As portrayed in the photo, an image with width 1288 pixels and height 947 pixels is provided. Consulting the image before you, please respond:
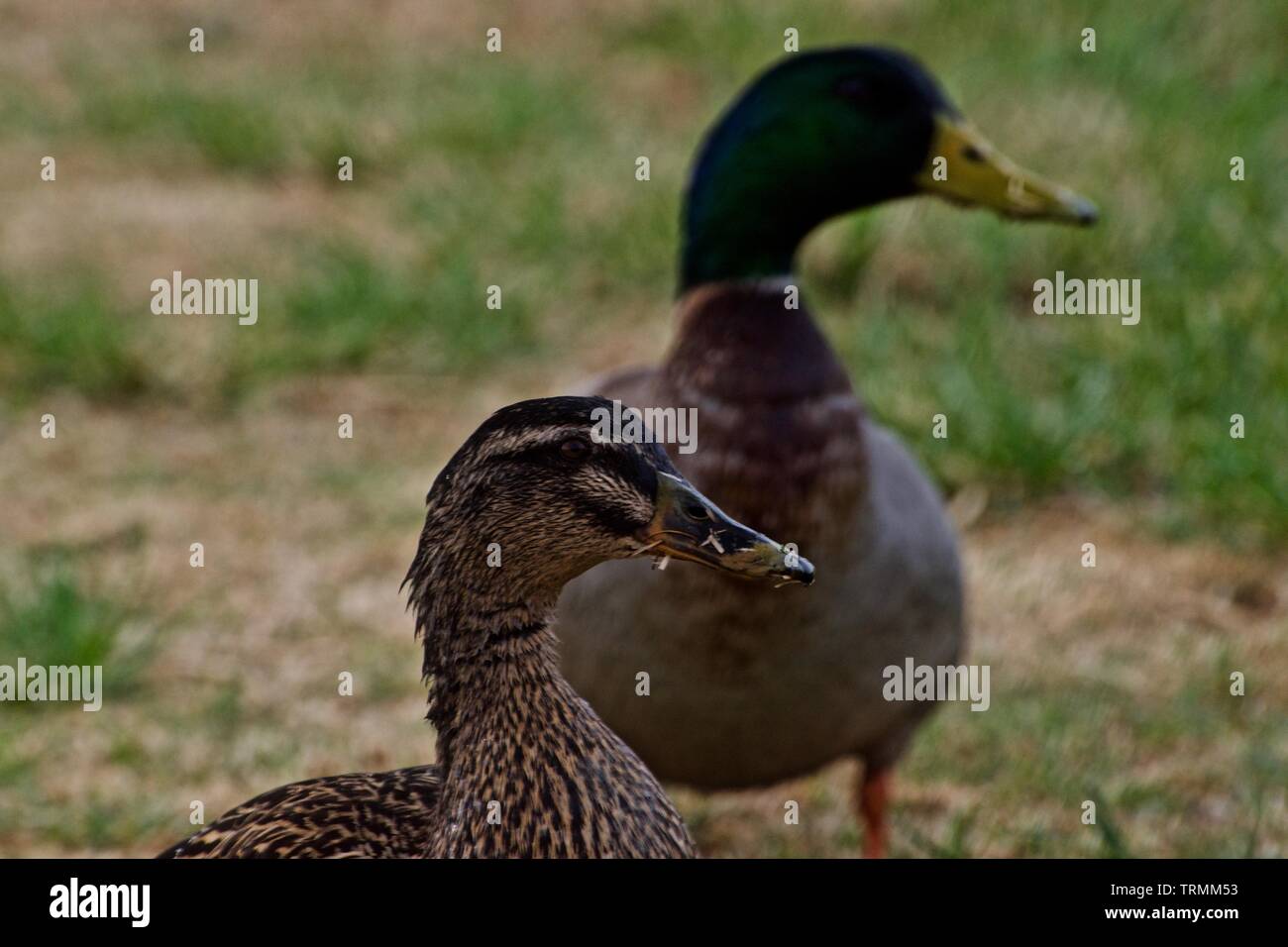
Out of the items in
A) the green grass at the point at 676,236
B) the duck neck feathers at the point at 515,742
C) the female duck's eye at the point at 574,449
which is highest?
the green grass at the point at 676,236

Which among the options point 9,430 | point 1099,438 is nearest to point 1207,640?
point 1099,438

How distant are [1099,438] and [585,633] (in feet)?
8.42

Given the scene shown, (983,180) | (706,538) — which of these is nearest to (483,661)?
(706,538)

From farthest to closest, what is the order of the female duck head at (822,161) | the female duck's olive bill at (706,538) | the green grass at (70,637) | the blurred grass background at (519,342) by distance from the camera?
the green grass at (70,637) → the blurred grass background at (519,342) → the female duck head at (822,161) → the female duck's olive bill at (706,538)

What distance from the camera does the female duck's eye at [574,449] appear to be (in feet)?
8.37

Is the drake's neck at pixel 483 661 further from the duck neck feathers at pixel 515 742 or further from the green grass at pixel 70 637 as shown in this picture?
the green grass at pixel 70 637

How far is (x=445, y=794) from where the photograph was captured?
263 centimetres

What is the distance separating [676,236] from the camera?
7172 mm

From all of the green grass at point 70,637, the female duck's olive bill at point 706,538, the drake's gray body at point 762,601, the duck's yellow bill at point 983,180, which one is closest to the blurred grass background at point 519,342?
the green grass at point 70,637

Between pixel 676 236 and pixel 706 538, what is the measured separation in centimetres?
474

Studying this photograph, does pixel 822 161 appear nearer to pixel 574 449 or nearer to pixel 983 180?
pixel 983 180

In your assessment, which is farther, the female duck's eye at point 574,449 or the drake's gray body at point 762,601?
the drake's gray body at point 762,601

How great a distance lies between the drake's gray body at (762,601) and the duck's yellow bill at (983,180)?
469mm

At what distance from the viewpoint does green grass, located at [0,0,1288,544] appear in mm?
5828
